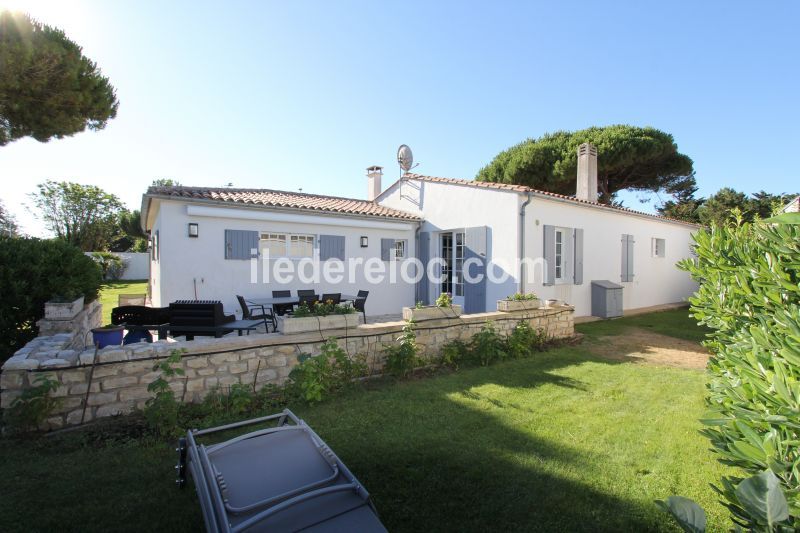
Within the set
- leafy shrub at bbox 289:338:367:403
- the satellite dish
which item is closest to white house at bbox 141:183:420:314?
the satellite dish

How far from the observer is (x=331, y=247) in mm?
10422

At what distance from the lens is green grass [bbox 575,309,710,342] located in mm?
9013

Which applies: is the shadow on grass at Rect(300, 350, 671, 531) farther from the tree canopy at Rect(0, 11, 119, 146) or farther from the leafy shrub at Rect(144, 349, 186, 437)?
the tree canopy at Rect(0, 11, 119, 146)

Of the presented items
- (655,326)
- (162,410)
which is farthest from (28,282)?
(655,326)

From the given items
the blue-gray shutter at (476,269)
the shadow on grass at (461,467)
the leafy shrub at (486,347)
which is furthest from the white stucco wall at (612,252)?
the shadow on grass at (461,467)

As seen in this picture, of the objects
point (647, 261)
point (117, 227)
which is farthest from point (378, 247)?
point (117, 227)

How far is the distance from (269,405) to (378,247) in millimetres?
7366

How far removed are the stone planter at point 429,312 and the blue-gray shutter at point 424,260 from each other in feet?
17.5

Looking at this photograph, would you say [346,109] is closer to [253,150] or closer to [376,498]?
[253,150]

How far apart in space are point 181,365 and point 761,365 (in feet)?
15.7

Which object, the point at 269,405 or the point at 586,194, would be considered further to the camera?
the point at 586,194

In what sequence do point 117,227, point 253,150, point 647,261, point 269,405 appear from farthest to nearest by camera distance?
point 117,227, point 647,261, point 253,150, point 269,405

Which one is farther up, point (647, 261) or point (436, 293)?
point (647, 261)

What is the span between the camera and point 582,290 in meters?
11.0
